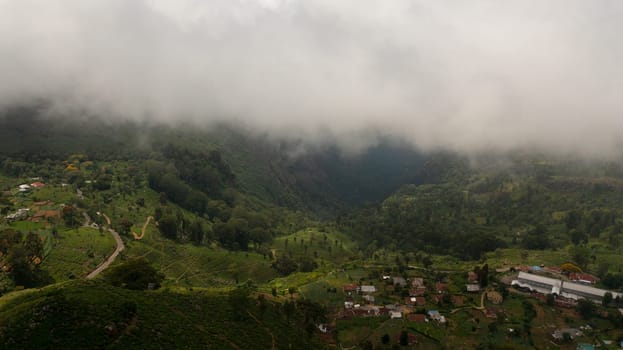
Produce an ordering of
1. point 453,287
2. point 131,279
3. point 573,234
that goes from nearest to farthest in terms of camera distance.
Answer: point 131,279, point 453,287, point 573,234

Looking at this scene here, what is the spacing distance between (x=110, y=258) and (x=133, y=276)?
24.7 meters

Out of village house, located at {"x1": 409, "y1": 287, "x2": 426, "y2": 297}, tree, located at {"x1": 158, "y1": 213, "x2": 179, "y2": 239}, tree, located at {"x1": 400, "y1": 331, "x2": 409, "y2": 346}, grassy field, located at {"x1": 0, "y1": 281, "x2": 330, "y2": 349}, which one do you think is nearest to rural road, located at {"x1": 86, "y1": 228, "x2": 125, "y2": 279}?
tree, located at {"x1": 158, "y1": 213, "x2": 179, "y2": 239}

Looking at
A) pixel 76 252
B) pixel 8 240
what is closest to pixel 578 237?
pixel 76 252

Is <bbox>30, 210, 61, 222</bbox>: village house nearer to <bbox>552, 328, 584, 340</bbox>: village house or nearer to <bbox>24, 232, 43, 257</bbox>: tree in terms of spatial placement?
<bbox>24, 232, 43, 257</bbox>: tree

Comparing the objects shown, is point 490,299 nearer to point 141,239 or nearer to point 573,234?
point 573,234

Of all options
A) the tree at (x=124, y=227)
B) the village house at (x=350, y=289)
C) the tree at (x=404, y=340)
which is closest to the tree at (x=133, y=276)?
the tree at (x=124, y=227)

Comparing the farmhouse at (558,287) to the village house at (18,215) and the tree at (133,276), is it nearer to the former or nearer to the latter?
the tree at (133,276)

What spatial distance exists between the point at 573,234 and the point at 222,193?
138471mm

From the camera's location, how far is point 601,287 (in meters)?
100

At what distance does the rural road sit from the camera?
82781mm

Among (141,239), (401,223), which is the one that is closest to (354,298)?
(141,239)

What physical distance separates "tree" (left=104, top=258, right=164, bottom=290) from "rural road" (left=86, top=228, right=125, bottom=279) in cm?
1148

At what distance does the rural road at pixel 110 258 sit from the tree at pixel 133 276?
11.5 m

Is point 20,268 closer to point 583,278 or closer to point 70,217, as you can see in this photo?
point 70,217
